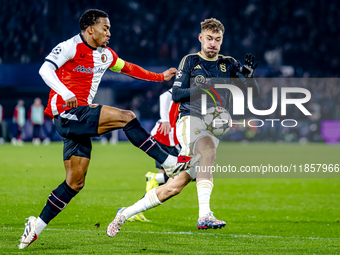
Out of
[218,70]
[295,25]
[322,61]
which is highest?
[295,25]

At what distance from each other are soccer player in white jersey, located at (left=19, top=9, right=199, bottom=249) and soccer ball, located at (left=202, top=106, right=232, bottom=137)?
2.01ft

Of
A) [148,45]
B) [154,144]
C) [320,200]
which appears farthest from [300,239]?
[148,45]

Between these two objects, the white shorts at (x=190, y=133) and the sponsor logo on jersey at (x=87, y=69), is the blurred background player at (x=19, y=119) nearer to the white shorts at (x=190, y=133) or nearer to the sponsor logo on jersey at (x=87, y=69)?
the white shorts at (x=190, y=133)

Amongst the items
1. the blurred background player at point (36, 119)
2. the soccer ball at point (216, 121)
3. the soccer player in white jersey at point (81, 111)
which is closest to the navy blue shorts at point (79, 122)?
the soccer player in white jersey at point (81, 111)

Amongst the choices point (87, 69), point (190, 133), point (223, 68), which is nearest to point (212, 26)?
point (223, 68)

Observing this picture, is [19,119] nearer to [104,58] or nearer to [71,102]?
[104,58]

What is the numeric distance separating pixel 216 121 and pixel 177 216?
195 centimetres

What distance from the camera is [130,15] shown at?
1110 inches

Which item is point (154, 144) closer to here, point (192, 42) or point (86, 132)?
point (86, 132)

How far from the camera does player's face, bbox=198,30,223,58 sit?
204 inches

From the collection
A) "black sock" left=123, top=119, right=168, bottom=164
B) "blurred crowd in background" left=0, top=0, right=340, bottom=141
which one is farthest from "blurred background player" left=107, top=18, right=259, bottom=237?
"blurred crowd in background" left=0, top=0, right=340, bottom=141

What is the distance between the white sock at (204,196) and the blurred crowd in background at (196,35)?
1996 centimetres

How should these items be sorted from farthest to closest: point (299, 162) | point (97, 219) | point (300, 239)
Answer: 1. point (299, 162)
2. point (97, 219)
3. point (300, 239)

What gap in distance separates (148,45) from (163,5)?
108 inches
